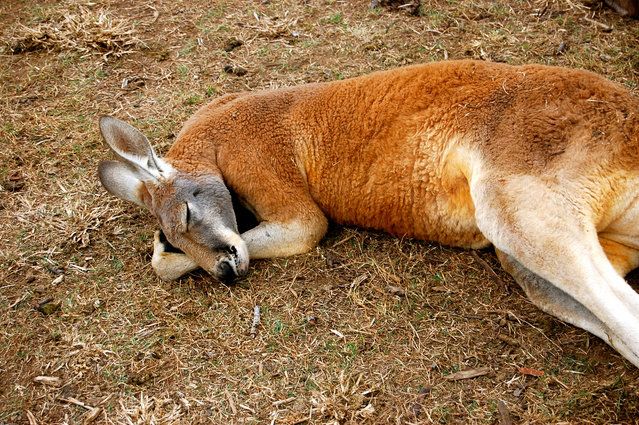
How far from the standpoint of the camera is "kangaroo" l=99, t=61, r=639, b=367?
3766 mm

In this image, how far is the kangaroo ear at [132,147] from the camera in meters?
4.62

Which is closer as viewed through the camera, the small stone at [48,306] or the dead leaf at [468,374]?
the dead leaf at [468,374]

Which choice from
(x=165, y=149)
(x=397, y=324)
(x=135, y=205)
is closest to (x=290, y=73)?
(x=165, y=149)

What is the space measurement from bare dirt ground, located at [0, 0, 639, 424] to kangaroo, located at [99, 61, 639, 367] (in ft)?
0.64

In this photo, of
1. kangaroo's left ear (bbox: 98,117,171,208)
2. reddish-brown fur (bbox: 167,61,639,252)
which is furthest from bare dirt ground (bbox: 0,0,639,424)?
kangaroo's left ear (bbox: 98,117,171,208)

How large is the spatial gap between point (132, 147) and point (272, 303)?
1.42 metres

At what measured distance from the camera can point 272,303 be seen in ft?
14.6

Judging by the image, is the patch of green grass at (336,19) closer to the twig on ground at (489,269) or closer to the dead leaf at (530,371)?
the twig on ground at (489,269)

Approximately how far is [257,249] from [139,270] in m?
0.86

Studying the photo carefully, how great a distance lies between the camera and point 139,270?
15.8 feet

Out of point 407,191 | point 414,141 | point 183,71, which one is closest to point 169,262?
point 407,191

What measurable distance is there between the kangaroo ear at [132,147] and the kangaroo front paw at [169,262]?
485 millimetres

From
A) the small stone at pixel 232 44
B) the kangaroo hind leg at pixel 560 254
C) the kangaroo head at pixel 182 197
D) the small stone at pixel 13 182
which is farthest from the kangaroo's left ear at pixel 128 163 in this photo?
the small stone at pixel 232 44

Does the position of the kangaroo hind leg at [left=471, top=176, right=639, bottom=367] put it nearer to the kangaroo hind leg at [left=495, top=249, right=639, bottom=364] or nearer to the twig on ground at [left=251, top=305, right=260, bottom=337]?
the kangaroo hind leg at [left=495, top=249, right=639, bottom=364]
